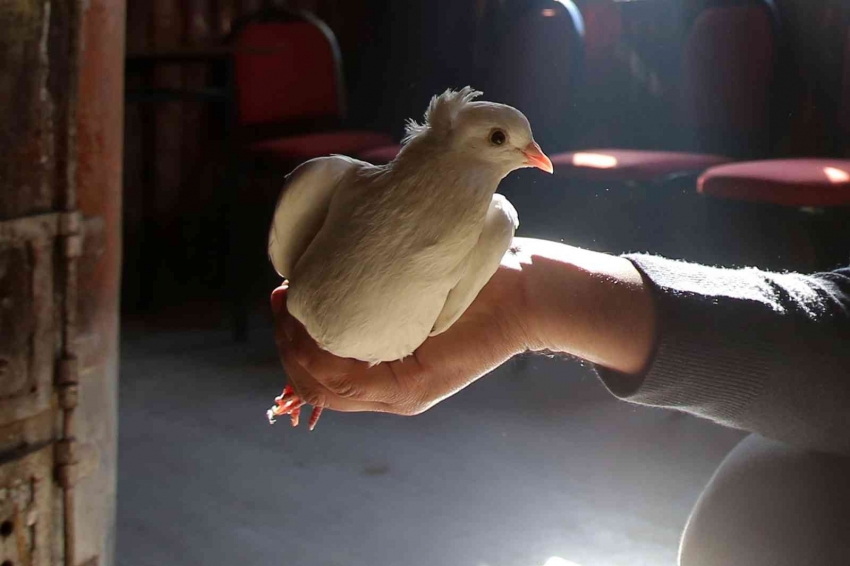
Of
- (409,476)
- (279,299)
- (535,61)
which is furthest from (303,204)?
(535,61)

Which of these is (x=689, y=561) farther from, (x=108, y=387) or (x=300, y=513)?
(x=300, y=513)

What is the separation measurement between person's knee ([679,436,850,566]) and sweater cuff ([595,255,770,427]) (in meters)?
0.11

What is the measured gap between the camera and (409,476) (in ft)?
5.87

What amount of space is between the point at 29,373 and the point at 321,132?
1787 millimetres

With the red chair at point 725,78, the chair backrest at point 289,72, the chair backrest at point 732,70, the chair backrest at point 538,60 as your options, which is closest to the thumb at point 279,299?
the chair backrest at point 538,60

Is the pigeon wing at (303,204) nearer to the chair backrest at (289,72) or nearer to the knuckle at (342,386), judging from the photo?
the knuckle at (342,386)

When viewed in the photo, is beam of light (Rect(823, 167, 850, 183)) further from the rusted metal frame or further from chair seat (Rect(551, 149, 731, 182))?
the rusted metal frame

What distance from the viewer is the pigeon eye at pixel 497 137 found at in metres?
0.57

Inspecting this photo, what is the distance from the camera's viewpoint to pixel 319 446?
6.32 feet

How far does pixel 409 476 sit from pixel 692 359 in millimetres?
1188

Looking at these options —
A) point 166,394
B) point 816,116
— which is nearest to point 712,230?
point 816,116

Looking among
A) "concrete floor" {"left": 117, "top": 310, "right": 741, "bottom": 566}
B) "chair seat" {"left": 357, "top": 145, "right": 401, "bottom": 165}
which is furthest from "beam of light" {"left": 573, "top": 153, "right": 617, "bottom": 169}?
"concrete floor" {"left": 117, "top": 310, "right": 741, "bottom": 566}

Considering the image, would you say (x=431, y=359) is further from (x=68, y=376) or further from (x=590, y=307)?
(x=68, y=376)

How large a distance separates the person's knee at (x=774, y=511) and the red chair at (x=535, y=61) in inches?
50.9
